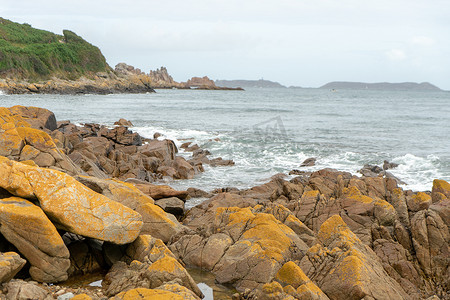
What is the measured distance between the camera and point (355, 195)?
1166cm

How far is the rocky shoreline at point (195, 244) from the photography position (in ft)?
23.7

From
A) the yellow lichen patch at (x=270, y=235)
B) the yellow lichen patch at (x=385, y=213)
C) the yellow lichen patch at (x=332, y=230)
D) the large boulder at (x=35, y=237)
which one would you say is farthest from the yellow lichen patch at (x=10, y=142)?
the yellow lichen patch at (x=385, y=213)

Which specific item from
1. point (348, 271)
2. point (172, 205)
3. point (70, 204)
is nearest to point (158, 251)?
point (70, 204)

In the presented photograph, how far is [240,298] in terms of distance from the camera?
7574mm

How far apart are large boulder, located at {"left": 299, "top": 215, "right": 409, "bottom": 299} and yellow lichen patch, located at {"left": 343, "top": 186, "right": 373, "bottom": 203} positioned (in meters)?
2.76

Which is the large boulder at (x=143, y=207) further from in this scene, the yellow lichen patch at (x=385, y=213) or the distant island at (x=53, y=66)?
the distant island at (x=53, y=66)

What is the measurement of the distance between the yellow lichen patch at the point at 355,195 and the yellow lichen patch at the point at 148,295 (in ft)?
21.9

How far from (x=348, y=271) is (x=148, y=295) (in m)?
3.46

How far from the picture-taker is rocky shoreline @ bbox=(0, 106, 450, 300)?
7.24 m

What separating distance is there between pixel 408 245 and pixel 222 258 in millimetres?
4241

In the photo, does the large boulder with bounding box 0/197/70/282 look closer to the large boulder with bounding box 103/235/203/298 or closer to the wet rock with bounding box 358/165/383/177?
the large boulder with bounding box 103/235/203/298

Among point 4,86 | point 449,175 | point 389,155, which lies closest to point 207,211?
point 449,175

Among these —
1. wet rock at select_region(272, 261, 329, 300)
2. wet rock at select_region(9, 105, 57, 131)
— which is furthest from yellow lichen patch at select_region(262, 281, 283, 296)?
wet rock at select_region(9, 105, 57, 131)

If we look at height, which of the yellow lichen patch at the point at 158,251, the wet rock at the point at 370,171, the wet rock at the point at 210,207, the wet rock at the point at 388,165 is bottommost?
the wet rock at the point at 388,165
